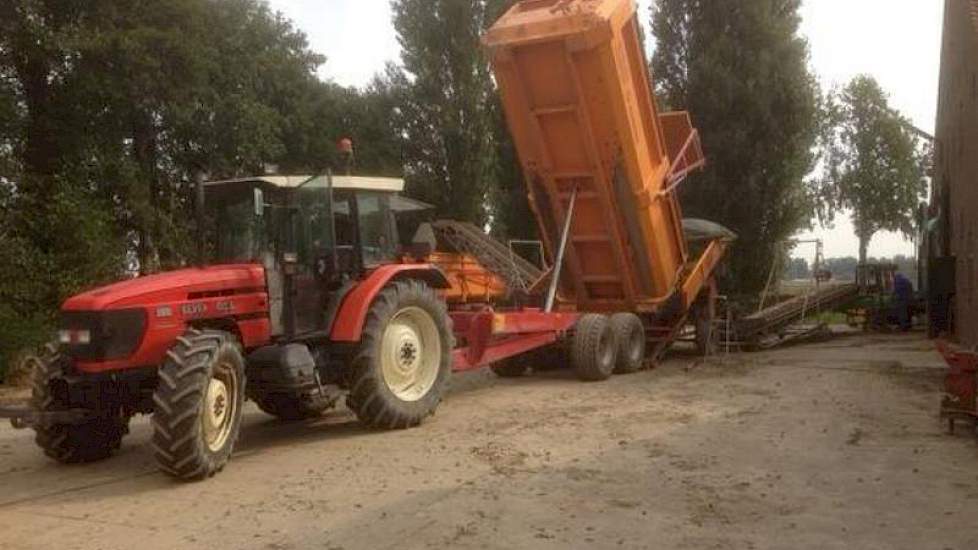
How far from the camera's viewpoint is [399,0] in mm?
28938

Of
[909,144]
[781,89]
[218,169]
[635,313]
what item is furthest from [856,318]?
[909,144]

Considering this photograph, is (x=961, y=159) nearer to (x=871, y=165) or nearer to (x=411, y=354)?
(x=411, y=354)

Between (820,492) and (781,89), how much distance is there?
20.8m

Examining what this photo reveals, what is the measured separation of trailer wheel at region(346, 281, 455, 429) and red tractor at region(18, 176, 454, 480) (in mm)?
14

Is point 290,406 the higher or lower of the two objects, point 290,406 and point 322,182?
the lower

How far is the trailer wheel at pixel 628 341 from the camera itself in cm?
1291

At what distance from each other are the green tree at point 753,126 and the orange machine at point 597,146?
452 inches

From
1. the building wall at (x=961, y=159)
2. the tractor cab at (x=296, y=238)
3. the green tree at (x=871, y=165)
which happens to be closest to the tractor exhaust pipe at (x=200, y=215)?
the tractor cab at (x=296, y=238)

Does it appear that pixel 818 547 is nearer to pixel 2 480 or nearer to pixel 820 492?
pixel 820 492

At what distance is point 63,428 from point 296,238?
2542 mm

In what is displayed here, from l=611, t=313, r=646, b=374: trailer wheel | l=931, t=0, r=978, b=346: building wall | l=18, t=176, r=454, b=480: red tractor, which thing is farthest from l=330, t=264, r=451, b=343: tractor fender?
l=931, t=0, r=978, b=346: building wall

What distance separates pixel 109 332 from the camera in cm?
704

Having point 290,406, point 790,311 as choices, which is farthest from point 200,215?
point 790,311

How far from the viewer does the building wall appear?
47.6 ft
